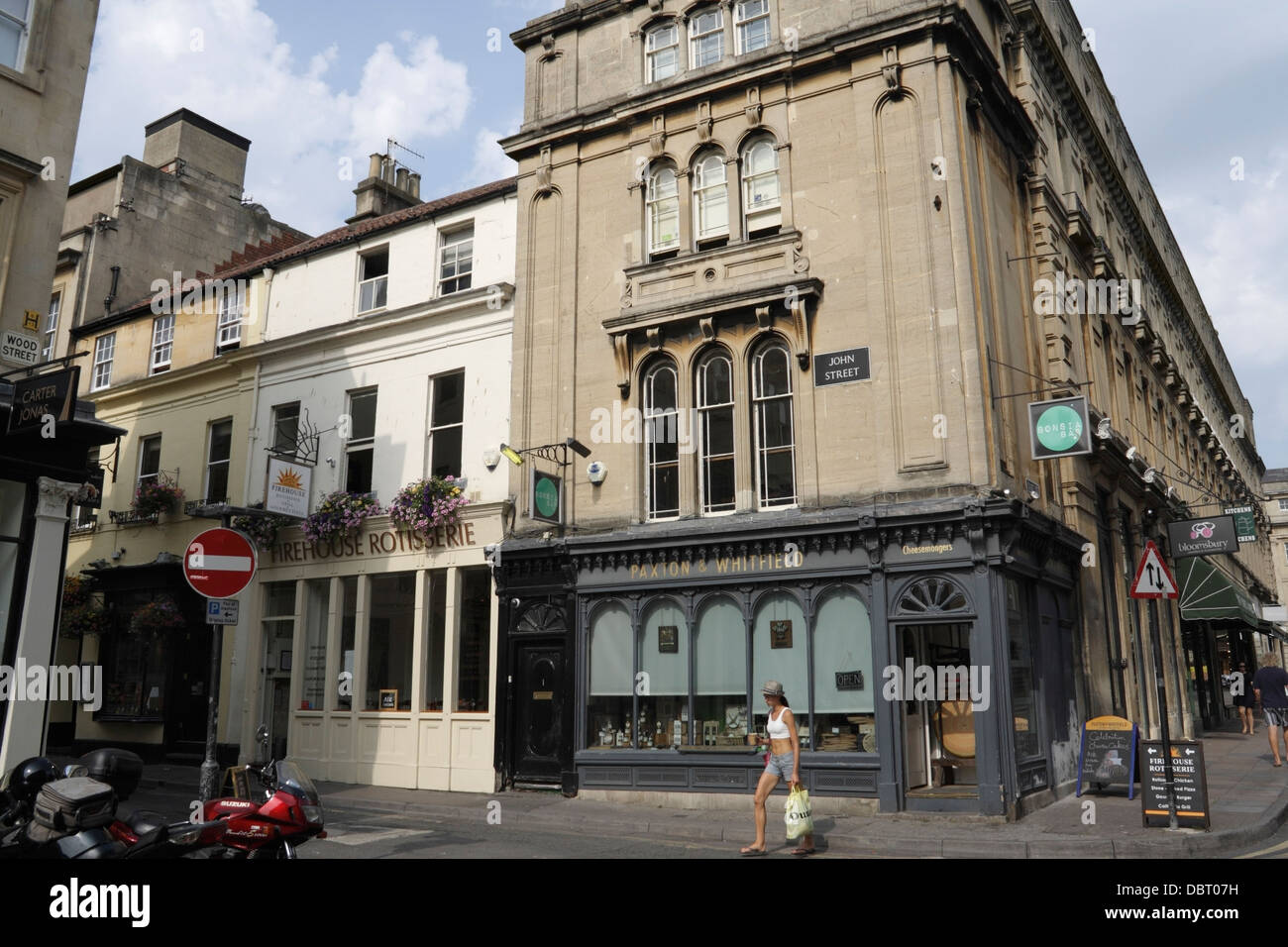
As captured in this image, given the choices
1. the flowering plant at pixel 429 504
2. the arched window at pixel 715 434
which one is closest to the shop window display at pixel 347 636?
the flowering plant at pixel 429 504

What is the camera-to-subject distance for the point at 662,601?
51.8ft

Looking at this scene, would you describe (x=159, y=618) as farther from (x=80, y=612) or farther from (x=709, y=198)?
(x=709, y=198)

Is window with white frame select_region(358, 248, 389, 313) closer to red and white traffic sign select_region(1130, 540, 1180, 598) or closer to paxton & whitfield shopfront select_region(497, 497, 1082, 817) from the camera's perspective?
paxton & whitfield shopfront select_region(497, 497, 1082, 817)

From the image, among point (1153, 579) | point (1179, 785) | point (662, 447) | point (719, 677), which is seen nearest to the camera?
point (1179, 785)

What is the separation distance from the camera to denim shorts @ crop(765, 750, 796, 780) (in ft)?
34.8

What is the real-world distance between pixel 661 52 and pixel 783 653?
11.4 meters

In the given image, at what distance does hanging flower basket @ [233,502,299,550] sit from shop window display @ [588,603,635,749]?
8138mm

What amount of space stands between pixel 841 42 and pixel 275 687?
16931 mm

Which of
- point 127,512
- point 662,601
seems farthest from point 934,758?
point 127,512

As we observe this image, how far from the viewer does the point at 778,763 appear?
1073 centimetres

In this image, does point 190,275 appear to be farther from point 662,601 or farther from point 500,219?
point 662,601

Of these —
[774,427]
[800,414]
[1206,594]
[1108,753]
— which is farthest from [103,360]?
[1206,594]

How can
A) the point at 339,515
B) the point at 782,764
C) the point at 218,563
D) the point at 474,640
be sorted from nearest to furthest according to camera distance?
1. the point at 218,563
2. the point at 782,764
3. the point at 474,640
4. the point at 339,515

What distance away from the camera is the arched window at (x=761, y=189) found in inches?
645
